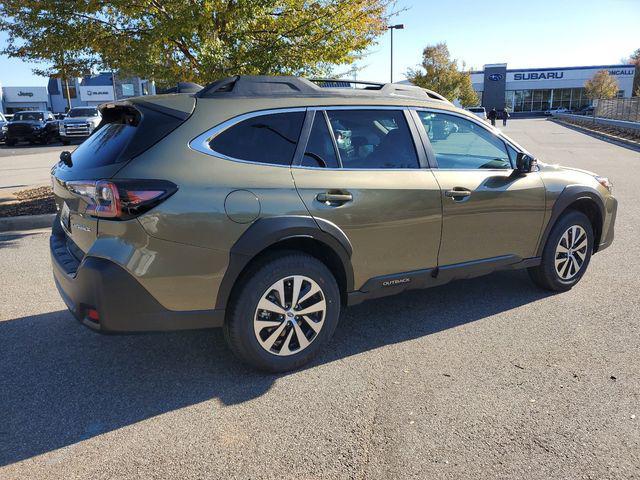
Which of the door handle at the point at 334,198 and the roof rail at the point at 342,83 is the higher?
the roof rail at the point at 342,83

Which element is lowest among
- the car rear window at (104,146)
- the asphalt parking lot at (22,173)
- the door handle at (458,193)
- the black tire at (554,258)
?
the asphalt parking lot at (22,173)

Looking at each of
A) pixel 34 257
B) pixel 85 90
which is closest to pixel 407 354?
pixel 34 257

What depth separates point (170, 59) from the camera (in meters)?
9.02

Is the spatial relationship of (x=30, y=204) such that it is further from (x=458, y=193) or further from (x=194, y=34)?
(x=458, y=193)

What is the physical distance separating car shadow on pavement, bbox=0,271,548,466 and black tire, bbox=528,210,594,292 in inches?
6.8

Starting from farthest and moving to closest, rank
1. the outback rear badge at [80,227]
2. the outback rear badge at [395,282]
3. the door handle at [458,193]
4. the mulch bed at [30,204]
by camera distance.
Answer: the mulch bed at [30,204] → the door handle at [458,193] → the outback rear badge at [395,282] → the outback rear badge at [80,227]

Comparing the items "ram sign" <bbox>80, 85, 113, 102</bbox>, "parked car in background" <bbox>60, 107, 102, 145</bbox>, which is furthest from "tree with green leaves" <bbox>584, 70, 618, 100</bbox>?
"parked car in background" <bbox>60, 107, 102, 145</bbox>

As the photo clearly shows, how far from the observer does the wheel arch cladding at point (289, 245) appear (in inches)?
→ 125

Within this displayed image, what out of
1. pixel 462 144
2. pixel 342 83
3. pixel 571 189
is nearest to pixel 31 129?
pixel 342 83

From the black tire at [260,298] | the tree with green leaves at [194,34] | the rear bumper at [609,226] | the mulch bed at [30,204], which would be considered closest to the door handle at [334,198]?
the black tire at [260,298]

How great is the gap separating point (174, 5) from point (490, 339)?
6.33 meters

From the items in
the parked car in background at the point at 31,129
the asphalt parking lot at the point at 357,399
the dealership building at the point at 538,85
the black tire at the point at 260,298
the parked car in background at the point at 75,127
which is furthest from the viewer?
the dealership building at the point at 538,85

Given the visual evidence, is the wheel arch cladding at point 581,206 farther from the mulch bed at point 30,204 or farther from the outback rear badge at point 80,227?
the mulch bed at point 30,204

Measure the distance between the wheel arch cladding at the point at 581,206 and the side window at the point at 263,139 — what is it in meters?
2.53
